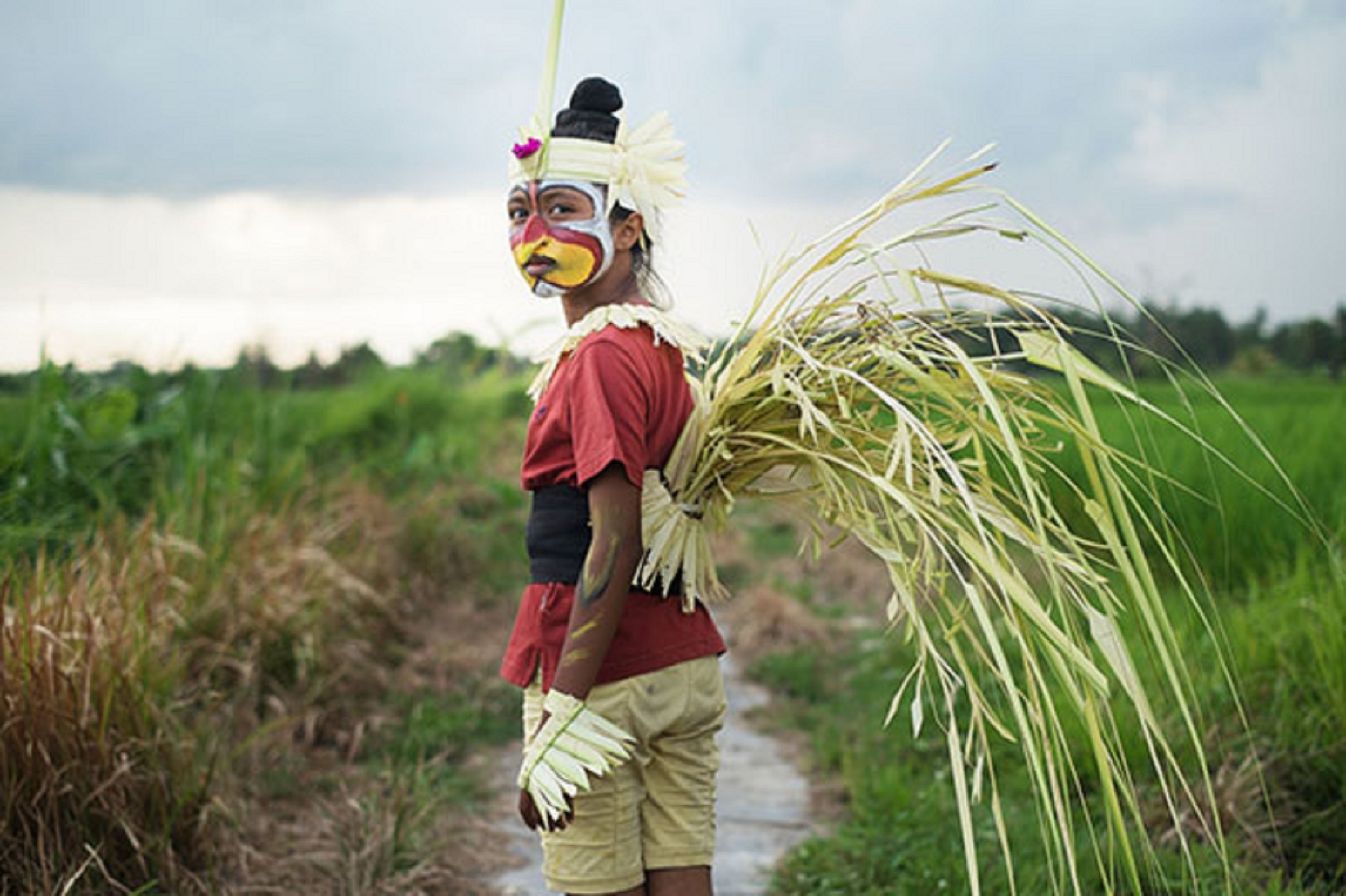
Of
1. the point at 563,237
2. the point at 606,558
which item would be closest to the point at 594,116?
the point at 563,237

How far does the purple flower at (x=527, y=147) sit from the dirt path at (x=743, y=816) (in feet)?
6.96

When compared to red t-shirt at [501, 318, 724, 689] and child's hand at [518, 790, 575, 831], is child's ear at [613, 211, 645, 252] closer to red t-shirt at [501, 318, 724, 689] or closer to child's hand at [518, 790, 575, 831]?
red t-shirt at [501, 318, 724, 689]

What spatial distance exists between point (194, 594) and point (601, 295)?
102 inches

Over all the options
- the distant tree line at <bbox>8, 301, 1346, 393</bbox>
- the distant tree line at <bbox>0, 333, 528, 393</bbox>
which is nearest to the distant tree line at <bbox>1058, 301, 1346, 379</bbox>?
the distant tree line at <bbox>8, 301, 1346, 393</bbox>

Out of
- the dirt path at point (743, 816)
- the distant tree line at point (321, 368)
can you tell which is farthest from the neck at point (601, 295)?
the distant tree line at point (321, 368)

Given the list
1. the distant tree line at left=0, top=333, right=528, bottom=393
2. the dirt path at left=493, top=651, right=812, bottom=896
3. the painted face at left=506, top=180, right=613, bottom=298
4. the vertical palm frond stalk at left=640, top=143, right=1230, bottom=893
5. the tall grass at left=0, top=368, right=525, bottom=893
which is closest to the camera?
the vertical palm frond stalk at left=640, top=143, right=1230, bottom=893

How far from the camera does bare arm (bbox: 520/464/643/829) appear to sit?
2049 millimetres

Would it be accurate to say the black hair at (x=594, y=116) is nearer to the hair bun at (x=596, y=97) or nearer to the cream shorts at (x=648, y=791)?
the hair bun at (x=596, y=97)

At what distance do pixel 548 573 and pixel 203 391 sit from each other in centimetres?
460

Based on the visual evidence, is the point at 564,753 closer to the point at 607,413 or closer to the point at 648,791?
the point at 648,791

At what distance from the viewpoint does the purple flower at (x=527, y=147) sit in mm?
2279

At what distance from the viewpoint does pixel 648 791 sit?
2311mm

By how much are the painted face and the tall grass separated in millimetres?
1573

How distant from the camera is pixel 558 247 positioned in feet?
7.46
